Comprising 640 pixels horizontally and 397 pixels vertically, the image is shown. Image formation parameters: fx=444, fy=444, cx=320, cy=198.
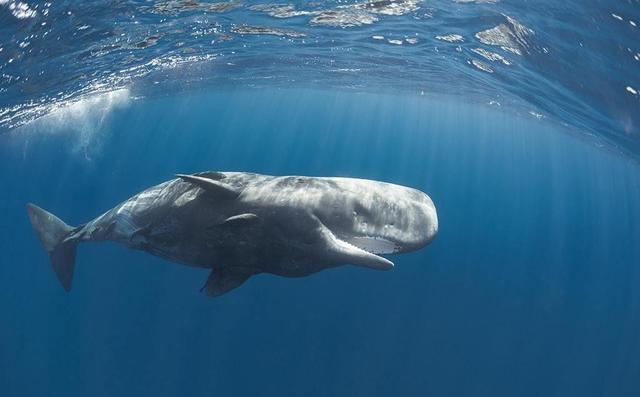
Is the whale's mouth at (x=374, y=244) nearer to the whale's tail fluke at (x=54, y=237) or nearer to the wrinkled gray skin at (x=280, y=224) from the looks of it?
the wrinkled gray skin at (x=280, y=224)

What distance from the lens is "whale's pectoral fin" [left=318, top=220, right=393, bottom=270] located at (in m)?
5.00

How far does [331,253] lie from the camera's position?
17.9 ft

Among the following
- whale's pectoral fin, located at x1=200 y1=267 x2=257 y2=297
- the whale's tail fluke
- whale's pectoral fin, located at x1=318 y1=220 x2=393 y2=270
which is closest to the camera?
whale's pectoral fin, located at x1=318 y1=220 x2=393 y2=270

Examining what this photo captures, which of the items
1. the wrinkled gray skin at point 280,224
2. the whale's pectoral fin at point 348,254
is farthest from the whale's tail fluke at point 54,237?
the whale's pectoral fin at point 348,254

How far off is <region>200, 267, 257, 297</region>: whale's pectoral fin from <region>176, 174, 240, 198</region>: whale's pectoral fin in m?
1.13

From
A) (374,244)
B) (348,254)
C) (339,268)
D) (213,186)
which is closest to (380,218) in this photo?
(374,244)

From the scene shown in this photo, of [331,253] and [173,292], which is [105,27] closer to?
[331,253]

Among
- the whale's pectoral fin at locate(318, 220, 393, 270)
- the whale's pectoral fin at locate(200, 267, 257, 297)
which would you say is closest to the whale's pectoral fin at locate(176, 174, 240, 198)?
the whale's pectoral fin at locate(200, 267, 257, 297)

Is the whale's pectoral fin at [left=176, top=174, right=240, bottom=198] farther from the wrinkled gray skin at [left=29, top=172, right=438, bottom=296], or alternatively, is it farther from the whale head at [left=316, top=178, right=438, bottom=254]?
the whale head at [left=316, top=178, right=438, bottom=254]

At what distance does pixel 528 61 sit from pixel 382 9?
7.35m

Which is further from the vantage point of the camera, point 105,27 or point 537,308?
point 537,308

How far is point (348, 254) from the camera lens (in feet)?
17.2

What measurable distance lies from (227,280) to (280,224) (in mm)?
1314

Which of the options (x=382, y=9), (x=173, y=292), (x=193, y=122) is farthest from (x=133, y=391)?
(x=193, y=122)
